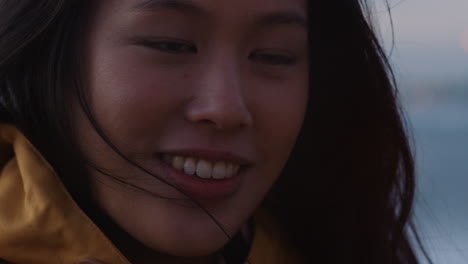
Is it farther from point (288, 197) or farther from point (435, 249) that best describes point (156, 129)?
point (435, 249)

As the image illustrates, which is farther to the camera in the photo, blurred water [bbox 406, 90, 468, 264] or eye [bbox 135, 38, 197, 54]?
blurred water [bbox 406, 90, 468, 264]

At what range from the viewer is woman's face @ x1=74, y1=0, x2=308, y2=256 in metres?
1.39

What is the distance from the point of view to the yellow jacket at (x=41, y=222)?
4.55 ft

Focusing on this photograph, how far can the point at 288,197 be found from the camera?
196 cm

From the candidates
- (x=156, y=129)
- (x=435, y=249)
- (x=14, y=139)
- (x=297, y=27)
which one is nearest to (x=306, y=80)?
(x=297, y=27)

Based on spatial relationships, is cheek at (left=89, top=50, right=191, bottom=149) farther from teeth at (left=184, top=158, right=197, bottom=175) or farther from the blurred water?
the blurred water

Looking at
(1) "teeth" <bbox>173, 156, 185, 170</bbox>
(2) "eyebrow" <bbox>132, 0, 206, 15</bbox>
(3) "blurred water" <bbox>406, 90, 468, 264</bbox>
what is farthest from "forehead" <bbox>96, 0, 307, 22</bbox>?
(3) "blurred water" <bbox>406, 90, 468, 264</bbox>

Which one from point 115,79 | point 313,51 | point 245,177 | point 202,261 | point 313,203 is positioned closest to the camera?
point 115,79

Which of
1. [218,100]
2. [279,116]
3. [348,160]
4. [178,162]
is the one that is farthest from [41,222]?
[348,160]

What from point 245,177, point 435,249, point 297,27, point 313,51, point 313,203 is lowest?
point 435,249

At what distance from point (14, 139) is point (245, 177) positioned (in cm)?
44

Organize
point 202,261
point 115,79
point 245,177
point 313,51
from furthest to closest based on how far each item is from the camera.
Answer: point 313,51 < point 202,261 < point 245,177 < point 115,79

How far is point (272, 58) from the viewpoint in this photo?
1.52m

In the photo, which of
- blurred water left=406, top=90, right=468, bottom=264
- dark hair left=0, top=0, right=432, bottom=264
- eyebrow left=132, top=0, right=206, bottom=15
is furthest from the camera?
blurred water left=406, top=90, right=468, bottom=264
